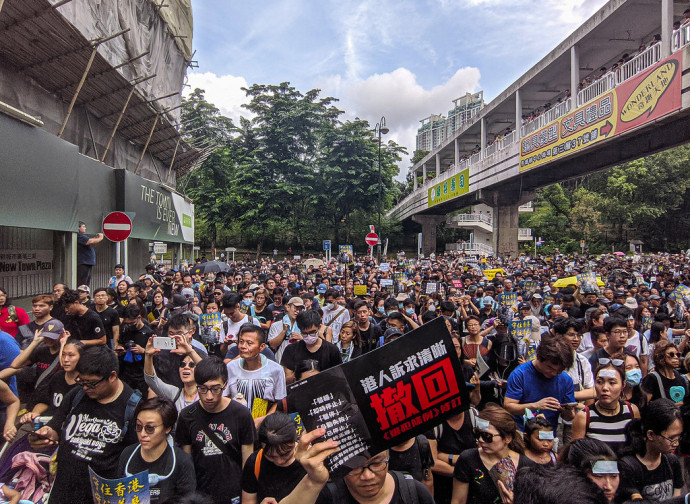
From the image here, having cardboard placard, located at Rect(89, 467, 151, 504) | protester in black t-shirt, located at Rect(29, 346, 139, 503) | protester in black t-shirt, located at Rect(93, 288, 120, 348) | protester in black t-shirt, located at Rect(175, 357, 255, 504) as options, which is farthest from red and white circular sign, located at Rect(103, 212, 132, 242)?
cardboard placard, located at Rect(89, 467, 151, 504)

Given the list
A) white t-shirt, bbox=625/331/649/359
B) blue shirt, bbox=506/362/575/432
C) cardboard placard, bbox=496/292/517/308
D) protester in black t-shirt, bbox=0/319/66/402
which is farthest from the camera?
cardboard placard, bbox=496/292/517/308

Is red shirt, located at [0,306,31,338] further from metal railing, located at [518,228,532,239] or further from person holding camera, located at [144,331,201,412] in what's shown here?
metal railing, located at [518,228,532,239]

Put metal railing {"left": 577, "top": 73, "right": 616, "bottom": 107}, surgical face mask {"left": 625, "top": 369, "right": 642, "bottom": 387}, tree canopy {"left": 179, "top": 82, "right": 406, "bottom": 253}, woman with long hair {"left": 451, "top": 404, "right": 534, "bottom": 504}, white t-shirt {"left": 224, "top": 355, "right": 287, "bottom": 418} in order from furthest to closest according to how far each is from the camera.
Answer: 1. tree canopy {"left": 179, "top": 82, "right": 406, "bottom": 253}
2. metal railing {"left": 577, "top": 73, "right": 616, "bottom": 107}
3. surgical face mask {"left": 625, "top": 369, "right": 642, "bottom": 387}
4. white t-shirt {"left": 224, "top": 355, "right": 287, "bottom": 418}
5. woman with long hair {"left": 451, "top": 404, "right": 534, "bottom": 504}

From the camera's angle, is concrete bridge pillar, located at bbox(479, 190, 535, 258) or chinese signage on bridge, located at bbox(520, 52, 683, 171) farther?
concrete bridge pillar, located at bbox(479, 190, 535, 258)

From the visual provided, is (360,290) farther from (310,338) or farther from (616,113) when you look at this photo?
(616,113)

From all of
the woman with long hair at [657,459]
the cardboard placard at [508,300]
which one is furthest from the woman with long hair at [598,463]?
the cardboard placard at [508,300]

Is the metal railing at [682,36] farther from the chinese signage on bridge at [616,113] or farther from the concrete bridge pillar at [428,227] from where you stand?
the concrete bridge pillar at [428,227]

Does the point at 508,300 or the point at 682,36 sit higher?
the point at 682,36

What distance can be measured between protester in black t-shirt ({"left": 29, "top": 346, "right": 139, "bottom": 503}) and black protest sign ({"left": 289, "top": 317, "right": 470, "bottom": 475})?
1487mm

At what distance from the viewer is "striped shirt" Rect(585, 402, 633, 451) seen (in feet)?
10.9

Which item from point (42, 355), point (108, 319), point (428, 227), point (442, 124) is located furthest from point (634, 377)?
point (442, 124)

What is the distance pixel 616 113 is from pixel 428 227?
32265mm

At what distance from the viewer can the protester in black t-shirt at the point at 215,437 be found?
9.46 feet

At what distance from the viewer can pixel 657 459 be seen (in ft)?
9.46
